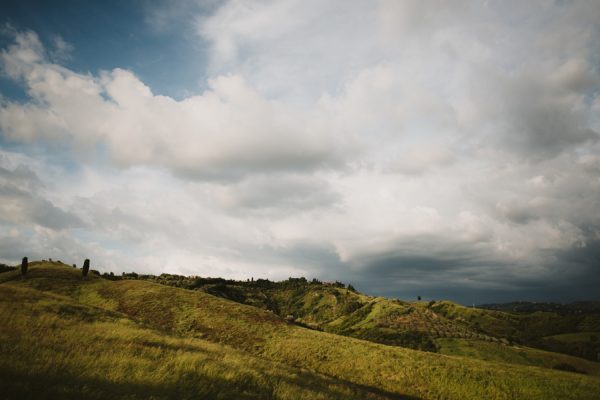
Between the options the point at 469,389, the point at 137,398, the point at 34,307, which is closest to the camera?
the point at 137,398

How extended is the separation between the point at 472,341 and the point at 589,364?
29.1 m

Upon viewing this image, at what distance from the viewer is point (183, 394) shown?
11.1 metres

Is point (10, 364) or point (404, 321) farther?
point (404, 321)

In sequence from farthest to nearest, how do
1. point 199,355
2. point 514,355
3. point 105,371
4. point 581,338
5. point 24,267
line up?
point 581,338 < point 514,355 < point 24,267 < point 199,355 < point 105,371

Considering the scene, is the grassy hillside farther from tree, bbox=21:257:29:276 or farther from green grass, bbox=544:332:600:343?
green grass, bbox=544:332:600:343

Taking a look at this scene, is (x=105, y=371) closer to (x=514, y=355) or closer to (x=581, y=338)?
(x=514, y=355)

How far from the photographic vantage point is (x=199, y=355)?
1747cm

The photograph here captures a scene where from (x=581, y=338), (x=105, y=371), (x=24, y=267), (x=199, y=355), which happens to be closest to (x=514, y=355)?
(x=199, y=355)

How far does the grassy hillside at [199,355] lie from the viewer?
39.9 feet

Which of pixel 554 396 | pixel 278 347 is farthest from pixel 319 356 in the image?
pixel 554 396

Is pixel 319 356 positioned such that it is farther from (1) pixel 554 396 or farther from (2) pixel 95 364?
(2) pixel 95 364

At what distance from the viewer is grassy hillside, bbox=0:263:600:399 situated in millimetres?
12156

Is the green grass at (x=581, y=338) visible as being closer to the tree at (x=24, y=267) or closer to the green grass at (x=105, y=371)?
the green grass at (x=105, y=371)

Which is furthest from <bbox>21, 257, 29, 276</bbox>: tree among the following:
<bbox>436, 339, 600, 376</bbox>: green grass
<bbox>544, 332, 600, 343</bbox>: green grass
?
<bbox>544, 332, 600, 343</bbox>: green grass
